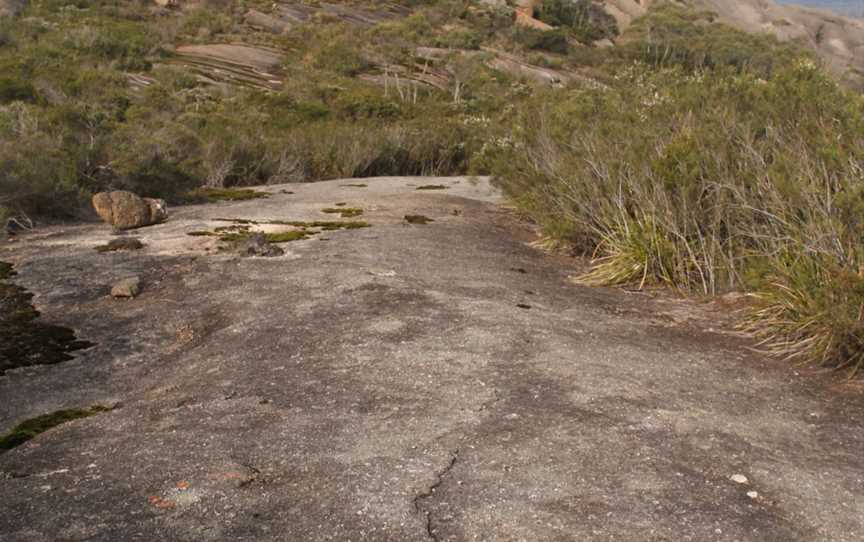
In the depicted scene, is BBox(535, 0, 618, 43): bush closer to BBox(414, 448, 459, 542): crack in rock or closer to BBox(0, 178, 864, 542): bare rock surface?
BBox(0, 178, 864, 542): bare rock surface

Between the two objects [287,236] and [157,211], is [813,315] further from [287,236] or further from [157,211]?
[157,211]

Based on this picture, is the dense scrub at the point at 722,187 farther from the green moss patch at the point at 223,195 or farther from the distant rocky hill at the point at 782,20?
the distant rocky hill at the point at 782,20

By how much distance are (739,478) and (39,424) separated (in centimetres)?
580

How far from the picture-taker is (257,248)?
13391 mm

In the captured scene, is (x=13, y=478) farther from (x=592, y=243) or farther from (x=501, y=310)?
(x=592, y=243)

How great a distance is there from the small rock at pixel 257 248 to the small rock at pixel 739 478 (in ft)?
29.5

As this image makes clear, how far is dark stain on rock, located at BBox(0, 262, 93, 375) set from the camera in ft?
29.8

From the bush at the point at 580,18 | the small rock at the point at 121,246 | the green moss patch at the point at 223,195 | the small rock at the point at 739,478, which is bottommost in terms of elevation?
the green moss patch at the point at 223,195

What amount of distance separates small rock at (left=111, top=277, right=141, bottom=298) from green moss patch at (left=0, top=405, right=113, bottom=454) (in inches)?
151

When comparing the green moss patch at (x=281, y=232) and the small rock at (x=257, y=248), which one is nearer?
the small rock at (x=257, y=248)

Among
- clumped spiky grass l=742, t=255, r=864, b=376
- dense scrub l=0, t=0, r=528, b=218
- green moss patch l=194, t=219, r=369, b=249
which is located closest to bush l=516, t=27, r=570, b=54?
dense scrub l=0, t=0, r=528, b=218

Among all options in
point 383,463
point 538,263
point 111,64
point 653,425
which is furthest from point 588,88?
point 111,64

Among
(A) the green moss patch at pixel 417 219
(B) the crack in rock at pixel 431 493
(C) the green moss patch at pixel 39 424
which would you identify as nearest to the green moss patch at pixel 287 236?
(A) the green moss patch at pixel 417 219

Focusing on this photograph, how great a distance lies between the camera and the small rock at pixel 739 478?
593cm
